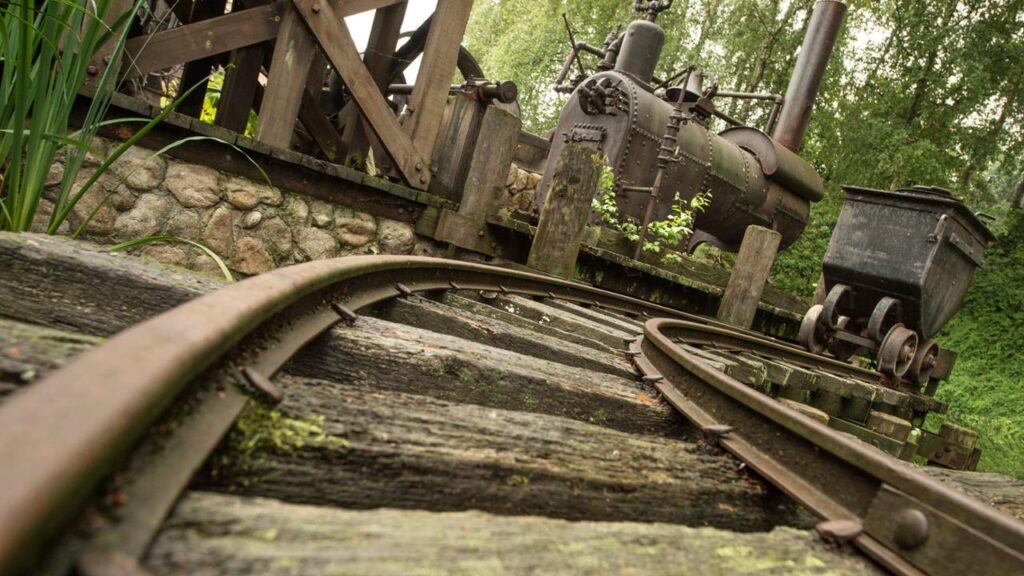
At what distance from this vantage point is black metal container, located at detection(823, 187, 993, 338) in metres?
5.29

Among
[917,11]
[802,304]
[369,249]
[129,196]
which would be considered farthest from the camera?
[917,11]

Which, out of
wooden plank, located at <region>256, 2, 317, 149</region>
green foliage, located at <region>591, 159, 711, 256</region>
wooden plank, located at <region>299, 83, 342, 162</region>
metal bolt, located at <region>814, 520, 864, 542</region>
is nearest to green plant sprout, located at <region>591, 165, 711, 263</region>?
green foliage, located at <region>591, 159, 711, 256</region>

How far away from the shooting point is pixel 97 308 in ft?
4.06

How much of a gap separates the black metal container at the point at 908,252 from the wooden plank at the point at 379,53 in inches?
169

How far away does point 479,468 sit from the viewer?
980mm

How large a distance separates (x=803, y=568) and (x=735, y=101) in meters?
22.0

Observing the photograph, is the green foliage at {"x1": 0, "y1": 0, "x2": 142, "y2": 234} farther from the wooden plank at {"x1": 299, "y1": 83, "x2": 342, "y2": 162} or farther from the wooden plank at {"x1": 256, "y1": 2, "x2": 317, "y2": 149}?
the wooden plank at {"x1": 299, "y1": 83, "x2": 342, "y2": 162}

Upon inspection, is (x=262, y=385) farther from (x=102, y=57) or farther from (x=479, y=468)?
(x=102, y=57)

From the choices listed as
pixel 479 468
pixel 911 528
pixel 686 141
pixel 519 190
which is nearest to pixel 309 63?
pixel 479 468

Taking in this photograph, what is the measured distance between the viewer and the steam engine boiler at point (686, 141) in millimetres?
7332

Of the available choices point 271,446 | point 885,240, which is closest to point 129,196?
point 271,446

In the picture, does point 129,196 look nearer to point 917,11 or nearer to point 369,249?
point 369,249

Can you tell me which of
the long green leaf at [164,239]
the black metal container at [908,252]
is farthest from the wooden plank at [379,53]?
the black metal container at [908,252]

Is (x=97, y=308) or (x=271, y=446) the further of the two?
→ (x=97, y=308)
